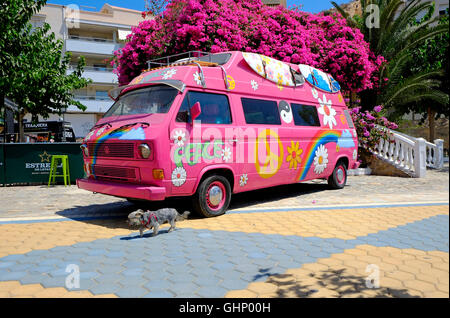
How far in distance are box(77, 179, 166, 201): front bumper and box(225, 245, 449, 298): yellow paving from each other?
2.57 metres

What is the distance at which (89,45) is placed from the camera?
3991cm

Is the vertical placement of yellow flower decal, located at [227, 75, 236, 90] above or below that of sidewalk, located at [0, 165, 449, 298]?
above

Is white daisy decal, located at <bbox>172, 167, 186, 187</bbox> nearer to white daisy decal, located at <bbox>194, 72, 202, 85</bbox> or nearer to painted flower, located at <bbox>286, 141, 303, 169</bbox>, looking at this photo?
white daisy decal, located at <bbox>194, 72, 202, 85</bbox>

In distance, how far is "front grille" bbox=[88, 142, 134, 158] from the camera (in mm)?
5898

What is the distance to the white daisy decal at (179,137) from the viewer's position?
5901mm

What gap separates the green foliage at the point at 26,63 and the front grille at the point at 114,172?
8.07 m

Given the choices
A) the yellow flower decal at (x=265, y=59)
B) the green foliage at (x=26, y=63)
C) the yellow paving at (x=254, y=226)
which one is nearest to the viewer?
the yellow paving at (x=254, y=226)

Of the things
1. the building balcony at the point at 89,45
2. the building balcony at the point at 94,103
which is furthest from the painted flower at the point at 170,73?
the building balcony at the point at 89,45

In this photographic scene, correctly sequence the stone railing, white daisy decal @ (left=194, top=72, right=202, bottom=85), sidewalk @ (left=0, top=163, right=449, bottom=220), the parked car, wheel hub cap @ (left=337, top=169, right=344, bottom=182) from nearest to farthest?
white daisy decal @ (left=194, top=72, right=202, bottom=85), sidewalk @ (left=0, top=163, right=449, bottom=220), wheel hub cap @ (left=337, top=169, right=344, bottom=182), the stone railing, the parked car

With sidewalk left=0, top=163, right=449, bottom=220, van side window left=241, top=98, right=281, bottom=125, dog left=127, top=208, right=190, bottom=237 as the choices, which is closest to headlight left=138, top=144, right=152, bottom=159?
dog left=127, top=208, right=190, bottom=237

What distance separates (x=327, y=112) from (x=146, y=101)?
16.2 ft

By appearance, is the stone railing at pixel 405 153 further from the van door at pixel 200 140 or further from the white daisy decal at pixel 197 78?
the white daisy decal at pixel 197 78

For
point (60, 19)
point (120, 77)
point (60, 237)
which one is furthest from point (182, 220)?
→ point (60, 19)

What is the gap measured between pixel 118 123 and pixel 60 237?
2160 mm
